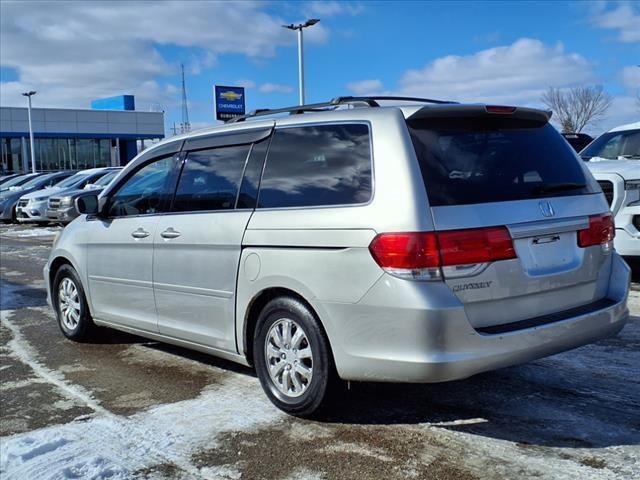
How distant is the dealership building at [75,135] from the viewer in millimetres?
52500

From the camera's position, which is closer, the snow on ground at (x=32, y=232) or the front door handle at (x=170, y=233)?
A: the front door handle at (x=170, y=233)

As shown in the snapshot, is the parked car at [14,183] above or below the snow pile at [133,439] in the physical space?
above

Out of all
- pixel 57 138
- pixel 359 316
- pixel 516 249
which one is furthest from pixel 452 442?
pixel 57 138

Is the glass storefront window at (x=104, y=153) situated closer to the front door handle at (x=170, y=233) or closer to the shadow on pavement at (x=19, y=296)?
the shadow on pavement at (x=19, y=296)

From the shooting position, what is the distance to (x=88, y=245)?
237 inches

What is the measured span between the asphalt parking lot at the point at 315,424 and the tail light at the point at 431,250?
3.33 feet

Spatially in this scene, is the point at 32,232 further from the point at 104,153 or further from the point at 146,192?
the point at 104,153

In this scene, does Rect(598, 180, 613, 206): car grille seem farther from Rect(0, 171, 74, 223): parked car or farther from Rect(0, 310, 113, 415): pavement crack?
Rect(0, 171, 74, 223): parked car

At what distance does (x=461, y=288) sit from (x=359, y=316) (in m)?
0.57

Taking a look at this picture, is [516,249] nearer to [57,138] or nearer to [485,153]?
[485,153]

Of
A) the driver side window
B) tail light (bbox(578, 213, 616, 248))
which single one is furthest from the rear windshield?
the driver side window

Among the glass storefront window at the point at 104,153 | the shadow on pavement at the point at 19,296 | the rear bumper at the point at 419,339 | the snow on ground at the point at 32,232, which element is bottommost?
the shadow on pavement at the point at 19,296

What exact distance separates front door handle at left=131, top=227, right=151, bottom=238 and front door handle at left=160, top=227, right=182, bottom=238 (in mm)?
244

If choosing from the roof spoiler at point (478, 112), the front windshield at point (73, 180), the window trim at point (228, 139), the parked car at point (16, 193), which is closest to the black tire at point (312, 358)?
the window trim at point (228, 139)
